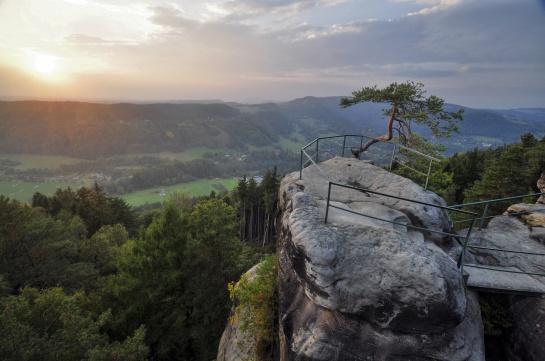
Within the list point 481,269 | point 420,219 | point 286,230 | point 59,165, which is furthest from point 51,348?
point 59,165

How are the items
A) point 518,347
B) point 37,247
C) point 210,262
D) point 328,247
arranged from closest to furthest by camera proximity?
point 328,247 < point 518,347 < point 210,262 < point 37,247

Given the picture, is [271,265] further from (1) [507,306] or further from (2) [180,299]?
(2) [180,299]

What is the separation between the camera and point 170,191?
12531cm

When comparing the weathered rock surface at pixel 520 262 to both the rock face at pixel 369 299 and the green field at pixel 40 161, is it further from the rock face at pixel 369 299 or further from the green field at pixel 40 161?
the green field at pixel 40 161

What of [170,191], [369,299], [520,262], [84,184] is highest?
[369,299]

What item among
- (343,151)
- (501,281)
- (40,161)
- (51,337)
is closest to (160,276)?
(51,337)

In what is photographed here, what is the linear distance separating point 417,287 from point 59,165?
227994 millimetres

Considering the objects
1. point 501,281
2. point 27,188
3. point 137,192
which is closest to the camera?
point 501,281

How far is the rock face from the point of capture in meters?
4.99

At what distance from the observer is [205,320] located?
1464cm

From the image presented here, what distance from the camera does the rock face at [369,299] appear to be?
4.99 m

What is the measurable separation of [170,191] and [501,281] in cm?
13071

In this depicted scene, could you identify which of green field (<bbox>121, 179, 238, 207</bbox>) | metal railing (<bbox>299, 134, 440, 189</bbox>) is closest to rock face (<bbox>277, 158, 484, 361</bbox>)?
metal railing (<bbox>299, 134, 440, 189</bbox>)

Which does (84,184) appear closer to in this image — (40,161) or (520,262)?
(40,161)
